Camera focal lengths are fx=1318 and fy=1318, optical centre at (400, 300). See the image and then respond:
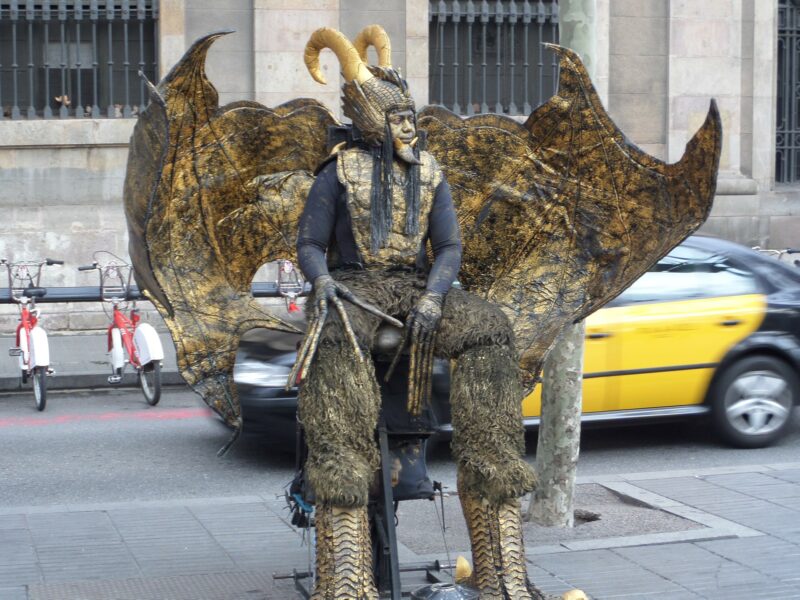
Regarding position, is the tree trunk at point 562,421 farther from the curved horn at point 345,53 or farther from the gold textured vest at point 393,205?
the curved horn at point 345,53

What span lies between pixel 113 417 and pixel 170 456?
1.95 metres

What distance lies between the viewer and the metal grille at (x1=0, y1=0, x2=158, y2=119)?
16781mm

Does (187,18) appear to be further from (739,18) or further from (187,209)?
(187,209)

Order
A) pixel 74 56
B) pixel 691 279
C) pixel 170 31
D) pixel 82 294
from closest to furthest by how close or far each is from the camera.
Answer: pixel 691 279
pixel 82 294
pixel 170 31
pixel 74 56

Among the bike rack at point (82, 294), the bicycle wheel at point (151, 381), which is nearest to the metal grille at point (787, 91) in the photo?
the bike rack at point (82, 294)

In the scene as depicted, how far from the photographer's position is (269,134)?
623cm

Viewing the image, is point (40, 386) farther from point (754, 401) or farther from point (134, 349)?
point (754, 401)

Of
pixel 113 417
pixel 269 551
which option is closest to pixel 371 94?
pixel 269 551

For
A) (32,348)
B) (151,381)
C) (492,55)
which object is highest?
(492,55)

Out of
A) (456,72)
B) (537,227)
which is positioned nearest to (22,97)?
(456,72)

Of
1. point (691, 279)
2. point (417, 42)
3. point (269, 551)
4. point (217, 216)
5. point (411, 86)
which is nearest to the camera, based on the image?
point (217, 216)

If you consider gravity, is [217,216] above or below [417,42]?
below

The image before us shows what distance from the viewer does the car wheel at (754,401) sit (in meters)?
9.84

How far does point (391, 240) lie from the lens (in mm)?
5500
